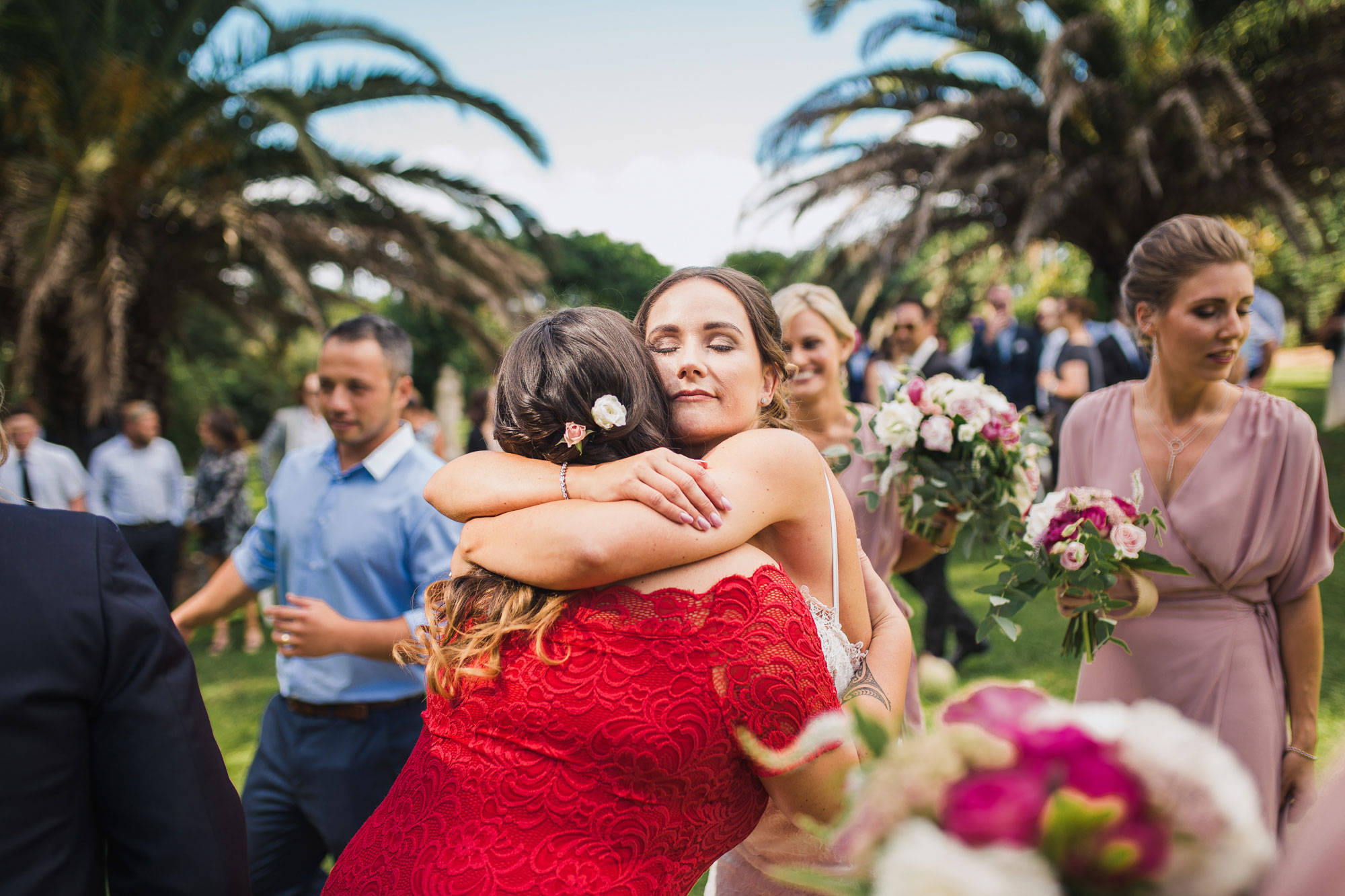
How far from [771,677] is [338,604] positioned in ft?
7.18

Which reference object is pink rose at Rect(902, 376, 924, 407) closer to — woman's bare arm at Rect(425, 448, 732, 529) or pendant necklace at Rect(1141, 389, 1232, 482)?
pendant necklace at Rect(1141, 389, 1232, 482)

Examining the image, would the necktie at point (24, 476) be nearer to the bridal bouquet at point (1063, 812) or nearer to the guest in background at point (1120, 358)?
the bridal bouquet at point (1063, 812)

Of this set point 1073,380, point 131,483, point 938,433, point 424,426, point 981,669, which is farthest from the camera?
point 424,426

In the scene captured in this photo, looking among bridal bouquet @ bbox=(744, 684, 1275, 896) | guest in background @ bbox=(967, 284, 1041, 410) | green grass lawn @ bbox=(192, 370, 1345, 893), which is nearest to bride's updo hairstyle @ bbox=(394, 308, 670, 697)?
bridal bouquet @ bbox=(744, 684, 1275, 896)

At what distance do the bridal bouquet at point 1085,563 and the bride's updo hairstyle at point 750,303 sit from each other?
99 centimetres

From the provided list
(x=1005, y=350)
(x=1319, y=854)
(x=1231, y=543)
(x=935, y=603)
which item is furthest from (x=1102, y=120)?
(x=1319, y=854)

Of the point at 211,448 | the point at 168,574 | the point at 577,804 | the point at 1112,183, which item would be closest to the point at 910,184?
the point at 1112,183

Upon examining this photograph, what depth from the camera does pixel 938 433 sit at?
304cm

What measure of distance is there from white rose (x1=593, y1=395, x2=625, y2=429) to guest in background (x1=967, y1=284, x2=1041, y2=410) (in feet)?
27.6

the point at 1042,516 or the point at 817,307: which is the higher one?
the point at 817,307

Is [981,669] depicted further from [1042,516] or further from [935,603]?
[1042,516]

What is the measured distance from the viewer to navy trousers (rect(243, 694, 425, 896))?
2938mm

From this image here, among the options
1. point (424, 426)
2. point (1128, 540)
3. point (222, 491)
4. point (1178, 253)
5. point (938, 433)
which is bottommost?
point (222, 491)

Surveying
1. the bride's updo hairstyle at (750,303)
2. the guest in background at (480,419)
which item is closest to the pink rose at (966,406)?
the bride's updo hairstyle at (750,303)
